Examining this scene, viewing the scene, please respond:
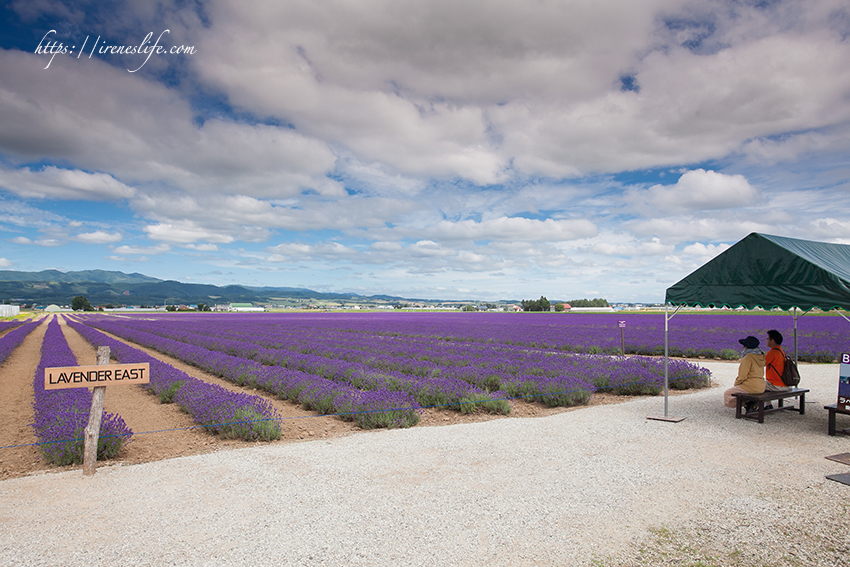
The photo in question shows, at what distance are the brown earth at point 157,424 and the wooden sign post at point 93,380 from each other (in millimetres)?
671

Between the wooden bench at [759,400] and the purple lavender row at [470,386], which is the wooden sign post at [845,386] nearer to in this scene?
the wooden bench at [759,400]

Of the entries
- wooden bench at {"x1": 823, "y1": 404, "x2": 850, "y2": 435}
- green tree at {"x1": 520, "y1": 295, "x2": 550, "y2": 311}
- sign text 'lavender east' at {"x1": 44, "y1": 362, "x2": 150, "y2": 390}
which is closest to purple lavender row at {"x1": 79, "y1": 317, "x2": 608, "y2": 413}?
wooden bench at {"x1": 823, "y1": 404, "x2": 850, "y2": 435}

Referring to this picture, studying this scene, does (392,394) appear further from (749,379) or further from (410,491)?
(749,379)

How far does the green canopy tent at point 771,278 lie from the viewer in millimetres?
7055

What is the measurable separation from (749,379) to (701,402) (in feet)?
6.14

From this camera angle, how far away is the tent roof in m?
7.05

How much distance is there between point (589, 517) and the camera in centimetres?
421

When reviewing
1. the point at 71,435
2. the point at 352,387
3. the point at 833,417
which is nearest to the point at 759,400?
the point at 833,417

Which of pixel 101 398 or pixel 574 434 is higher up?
pixel 101 398

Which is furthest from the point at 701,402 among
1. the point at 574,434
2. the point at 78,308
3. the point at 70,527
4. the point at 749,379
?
the point at 78,308

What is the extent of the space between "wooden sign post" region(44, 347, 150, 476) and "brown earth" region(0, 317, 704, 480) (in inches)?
26.4

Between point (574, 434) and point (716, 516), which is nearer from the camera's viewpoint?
point (716, 516)

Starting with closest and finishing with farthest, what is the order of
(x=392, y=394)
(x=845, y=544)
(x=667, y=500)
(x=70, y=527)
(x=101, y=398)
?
1. (x=845, y=544)
2. (x=70, y=527)
3. (x=667, y=500)
4. (x=101, y=398)
5. (x=392, y=394)

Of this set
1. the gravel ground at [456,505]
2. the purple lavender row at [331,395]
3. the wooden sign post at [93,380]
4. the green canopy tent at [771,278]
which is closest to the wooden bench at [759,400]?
the gravel ground at [456,505]
